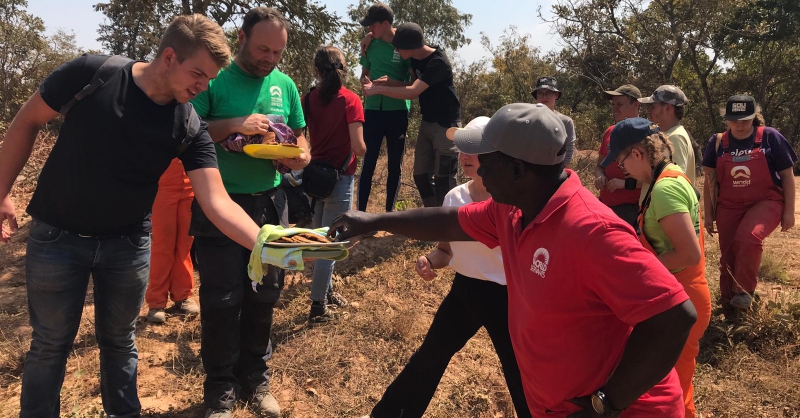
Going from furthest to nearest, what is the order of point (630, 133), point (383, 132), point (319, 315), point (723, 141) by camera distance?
point (383, 132)
point (723, 141)
point (319, 315)
point (630, 133)

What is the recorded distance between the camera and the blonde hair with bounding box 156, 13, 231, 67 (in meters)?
2.39

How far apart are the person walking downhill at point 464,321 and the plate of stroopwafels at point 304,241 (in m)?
0.86

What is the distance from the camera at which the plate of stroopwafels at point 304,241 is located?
7.01 feet

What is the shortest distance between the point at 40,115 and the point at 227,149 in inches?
34.6

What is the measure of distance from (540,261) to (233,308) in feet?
6.40

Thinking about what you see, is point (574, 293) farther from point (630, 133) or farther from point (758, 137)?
point (758, 137)

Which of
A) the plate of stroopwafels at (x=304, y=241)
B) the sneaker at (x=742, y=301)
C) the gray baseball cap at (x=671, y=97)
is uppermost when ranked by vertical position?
the gray baseball cap at (x=671, y=97)

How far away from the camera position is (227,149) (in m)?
3.04

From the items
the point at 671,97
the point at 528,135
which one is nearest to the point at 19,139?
the point at 528,135

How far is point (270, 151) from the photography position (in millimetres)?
3012

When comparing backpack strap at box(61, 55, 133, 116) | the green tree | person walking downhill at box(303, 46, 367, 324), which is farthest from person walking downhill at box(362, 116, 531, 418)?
the green tree

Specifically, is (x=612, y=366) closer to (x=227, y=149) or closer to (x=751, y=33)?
(x=227, y=149)

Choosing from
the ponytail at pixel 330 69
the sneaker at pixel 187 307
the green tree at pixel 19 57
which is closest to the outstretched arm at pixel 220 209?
the ponytail at pixel 330 69

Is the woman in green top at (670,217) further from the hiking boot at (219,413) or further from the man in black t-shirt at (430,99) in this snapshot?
the man in black t-shirt at (430,99)
